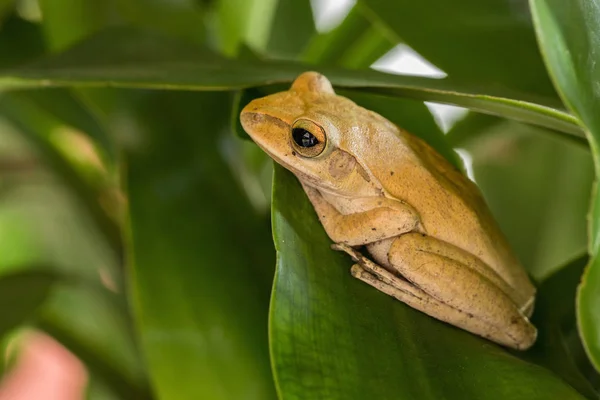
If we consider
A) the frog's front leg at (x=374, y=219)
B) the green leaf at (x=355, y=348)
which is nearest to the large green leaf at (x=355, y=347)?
the green leaf at (x=355, y=348)

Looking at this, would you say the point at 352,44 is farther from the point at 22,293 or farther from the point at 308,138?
the point at 22,293

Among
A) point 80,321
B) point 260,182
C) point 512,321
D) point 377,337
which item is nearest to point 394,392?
point 377,337

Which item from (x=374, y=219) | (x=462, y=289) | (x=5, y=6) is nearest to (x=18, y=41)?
(x=5, y=6)

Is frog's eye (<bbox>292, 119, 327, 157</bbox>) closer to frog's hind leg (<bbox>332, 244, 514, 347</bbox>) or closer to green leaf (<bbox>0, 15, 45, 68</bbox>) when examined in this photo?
frog's hind leg (<bbox>332, 244, 514, 347</bbox>)

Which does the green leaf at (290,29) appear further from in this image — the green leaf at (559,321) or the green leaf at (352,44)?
the green leaf at (559,321)

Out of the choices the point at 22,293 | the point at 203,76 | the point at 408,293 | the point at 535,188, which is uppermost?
the point at 203,76

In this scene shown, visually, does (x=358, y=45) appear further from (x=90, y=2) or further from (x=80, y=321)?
(x=80, y=321)
